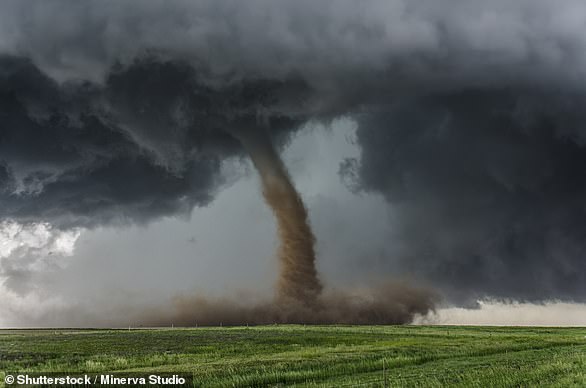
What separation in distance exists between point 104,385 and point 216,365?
1371cm

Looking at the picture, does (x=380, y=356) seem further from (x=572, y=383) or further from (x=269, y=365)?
Result: (x=572, y=383)

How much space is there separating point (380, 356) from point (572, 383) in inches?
1022

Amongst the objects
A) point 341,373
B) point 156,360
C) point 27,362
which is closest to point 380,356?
point 341,373

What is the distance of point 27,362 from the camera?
162 feet

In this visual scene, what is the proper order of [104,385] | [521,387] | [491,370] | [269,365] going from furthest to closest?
[269,365] < [491,370] < [104,385] < [521,387]

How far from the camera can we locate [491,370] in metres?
37.8

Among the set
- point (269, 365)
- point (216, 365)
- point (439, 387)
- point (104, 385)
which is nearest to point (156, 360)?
point (216, 365)

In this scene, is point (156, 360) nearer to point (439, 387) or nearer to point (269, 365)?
point (269, 365)

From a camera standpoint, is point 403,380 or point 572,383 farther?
point 403,380

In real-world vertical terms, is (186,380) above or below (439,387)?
above

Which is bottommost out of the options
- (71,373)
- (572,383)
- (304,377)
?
(572,383)

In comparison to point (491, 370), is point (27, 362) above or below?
above

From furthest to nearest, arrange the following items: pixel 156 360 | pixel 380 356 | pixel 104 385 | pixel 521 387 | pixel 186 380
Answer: pixel 380 356 → pixel 156 360 → pixel 186 380 → pixel 104 385 → pixel 521 387

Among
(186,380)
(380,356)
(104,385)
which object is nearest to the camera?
(104,385)
